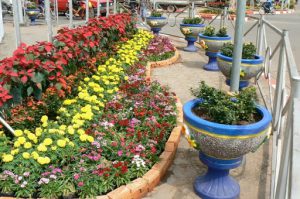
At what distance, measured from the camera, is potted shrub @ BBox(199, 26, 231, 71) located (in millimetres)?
7588

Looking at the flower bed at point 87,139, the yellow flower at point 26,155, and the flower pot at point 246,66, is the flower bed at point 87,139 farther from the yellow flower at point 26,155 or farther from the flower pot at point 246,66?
the flower pot at point 246,66

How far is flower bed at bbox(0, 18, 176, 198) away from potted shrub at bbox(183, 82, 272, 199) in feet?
1.94

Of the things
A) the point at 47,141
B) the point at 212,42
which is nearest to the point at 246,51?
the point at 212,42

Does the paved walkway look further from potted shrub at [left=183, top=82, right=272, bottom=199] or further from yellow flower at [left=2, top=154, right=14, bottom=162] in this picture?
yellow flower at [left=2, top=154, right=14, bottom=162]

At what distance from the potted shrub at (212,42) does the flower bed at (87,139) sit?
2.86 meters

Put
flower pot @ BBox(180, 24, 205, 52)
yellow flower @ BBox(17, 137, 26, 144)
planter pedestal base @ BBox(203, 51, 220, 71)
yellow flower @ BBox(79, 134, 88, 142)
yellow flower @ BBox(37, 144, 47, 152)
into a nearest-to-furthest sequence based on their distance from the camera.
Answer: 1. yellow flower @ BBox(37, 144, 47, 152)
2. yellow flower @ BBox(17, 137, 26, 144)
3. yellow flower @ BBox(79, 134, 88, 142)
4. planter pedestal base @ BBox(203, 51, 220, 71)
5. flower pot @ BBox(180, 24, 205, 52)

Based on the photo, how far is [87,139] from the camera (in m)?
3.45

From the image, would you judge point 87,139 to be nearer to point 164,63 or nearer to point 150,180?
point 150,180

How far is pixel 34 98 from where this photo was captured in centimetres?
384

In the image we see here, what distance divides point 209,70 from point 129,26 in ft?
7.30

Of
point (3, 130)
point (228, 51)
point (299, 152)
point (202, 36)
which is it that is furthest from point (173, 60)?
point (299, 152)

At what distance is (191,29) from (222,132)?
7044 mm

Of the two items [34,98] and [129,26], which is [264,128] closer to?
[34,98]

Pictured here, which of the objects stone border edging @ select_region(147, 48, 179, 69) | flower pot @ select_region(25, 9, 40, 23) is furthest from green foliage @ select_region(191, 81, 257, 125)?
flower pot @ select_region(25, 9, 40, 23)
